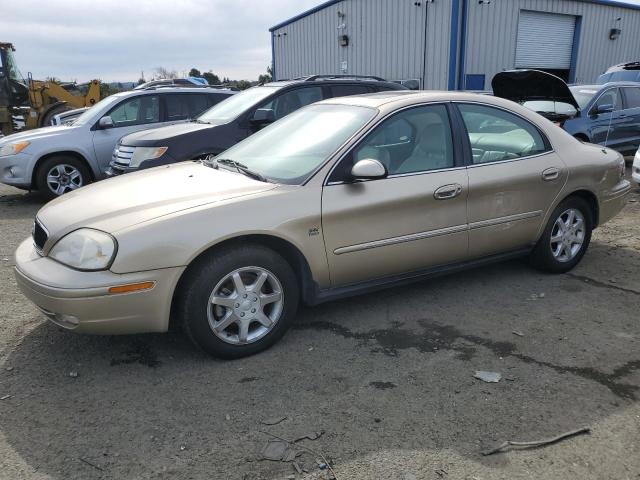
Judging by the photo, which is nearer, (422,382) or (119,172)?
(422,382)

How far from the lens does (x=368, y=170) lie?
3438 mm

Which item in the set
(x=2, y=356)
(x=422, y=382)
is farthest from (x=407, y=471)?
(x=2, y=356)

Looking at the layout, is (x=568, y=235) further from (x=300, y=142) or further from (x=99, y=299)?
(x=99, y=299)

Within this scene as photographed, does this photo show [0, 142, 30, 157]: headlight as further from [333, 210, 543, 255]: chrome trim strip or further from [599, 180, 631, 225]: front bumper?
[599, 180, 631, 225]: front bumper

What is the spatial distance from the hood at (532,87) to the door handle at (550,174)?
11.3 feet

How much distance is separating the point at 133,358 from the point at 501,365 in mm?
2294

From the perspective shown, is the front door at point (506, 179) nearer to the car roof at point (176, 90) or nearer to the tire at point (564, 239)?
the tire at point (564, 239)

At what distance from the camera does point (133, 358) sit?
3.41 metres

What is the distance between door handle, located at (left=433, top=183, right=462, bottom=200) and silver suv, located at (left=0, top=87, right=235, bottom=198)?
6.15 m

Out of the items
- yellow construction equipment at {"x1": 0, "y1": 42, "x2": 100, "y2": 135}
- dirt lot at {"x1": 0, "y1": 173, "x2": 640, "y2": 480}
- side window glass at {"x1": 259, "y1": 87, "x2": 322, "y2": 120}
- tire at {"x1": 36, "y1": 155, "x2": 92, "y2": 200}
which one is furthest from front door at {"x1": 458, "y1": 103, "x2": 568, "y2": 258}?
yellow construction equipment at {"x1": 0, "y1": 42, "x2": 100, "y2": 135}

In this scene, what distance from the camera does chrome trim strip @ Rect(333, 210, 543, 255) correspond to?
11.9 ft

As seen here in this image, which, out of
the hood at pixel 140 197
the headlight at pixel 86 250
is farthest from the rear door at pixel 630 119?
the headlight at pixel 86 250

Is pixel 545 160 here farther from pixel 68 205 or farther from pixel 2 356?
pixel 2 356

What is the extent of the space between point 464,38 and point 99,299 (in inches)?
610
